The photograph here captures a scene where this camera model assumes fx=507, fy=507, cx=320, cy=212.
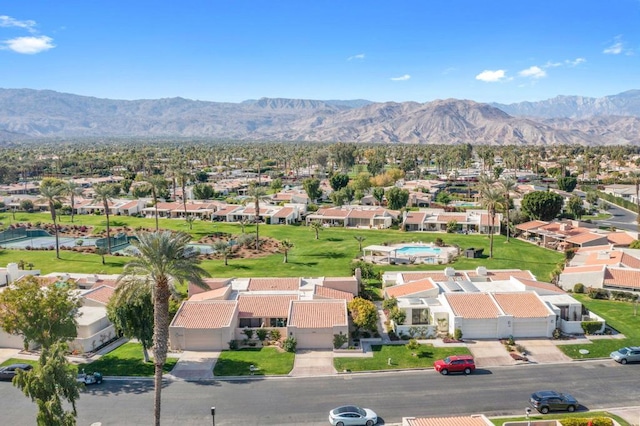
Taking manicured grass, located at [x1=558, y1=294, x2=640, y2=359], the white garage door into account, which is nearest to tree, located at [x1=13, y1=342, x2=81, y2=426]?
the white garage door

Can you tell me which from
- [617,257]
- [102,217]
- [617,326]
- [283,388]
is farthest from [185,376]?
[102,217]

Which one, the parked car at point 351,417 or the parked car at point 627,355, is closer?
the parked car at point 351,417

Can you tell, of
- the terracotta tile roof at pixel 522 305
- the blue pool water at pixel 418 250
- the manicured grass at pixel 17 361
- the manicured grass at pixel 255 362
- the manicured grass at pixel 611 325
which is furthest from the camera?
the blue pool water at pixel 418 250

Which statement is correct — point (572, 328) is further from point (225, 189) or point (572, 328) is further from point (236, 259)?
point (225, 189)

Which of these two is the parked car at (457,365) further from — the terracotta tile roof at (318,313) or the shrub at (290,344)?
the shrub at (290,344)

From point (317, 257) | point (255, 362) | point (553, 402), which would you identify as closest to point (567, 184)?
point (317, 257)

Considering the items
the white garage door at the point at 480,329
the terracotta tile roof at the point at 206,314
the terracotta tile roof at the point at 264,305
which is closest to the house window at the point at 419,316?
the white garage door at the point at 480,329
